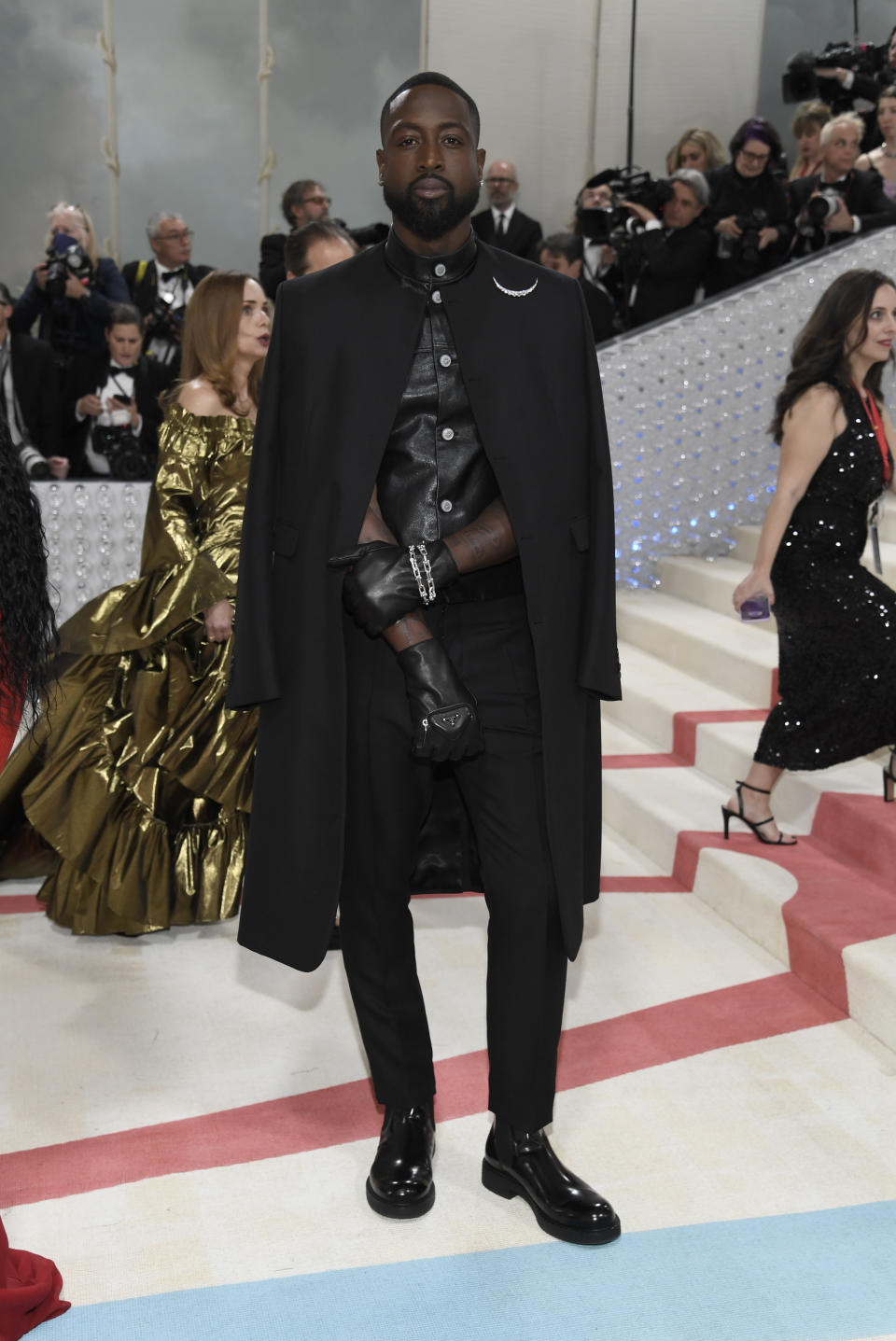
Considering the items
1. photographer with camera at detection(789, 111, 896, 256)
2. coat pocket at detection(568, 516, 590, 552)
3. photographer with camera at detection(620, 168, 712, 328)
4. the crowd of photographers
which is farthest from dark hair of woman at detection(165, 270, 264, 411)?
photographer with camera at detection(789, 111, 896, 256)

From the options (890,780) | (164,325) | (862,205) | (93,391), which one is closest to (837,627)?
(890,780)

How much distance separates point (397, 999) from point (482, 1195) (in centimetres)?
40

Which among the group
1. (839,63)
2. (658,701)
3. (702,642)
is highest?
(839,63)

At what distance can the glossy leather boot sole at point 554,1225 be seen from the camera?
2.19m

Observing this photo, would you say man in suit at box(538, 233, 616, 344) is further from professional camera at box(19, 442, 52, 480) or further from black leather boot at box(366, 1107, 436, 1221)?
black leather boot at box(366, 1107, 436, 1221)

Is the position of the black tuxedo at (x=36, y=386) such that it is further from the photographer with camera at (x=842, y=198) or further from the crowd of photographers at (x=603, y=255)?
the photographer with camera at (x=842, y=198)

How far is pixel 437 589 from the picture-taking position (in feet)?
6.46

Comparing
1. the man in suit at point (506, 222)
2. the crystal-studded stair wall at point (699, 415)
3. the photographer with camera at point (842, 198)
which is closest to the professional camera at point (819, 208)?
the photographer with camera at point (842, 198)

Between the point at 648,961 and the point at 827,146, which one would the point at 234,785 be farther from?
the point at 827,146

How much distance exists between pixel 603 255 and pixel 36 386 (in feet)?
9.49

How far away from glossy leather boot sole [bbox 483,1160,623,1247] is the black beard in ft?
4.94

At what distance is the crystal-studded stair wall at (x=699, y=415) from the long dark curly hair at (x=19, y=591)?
472cm

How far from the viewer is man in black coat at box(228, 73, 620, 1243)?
2.03m

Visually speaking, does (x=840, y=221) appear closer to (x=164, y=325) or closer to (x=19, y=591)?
(x=164, y=325)
